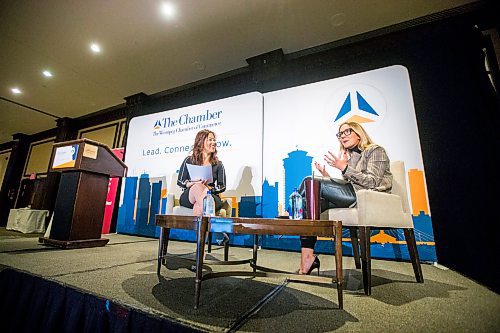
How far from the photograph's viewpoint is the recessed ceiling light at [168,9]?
2951 millimetres

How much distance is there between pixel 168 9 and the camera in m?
3.01

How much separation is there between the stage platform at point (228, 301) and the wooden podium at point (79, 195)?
0.58m

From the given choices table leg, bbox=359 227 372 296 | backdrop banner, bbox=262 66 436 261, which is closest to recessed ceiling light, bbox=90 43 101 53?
backdrop banner, bbox=262 66 436 261

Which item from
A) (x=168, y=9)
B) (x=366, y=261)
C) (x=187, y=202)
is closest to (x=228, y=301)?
(x=366, y=261)

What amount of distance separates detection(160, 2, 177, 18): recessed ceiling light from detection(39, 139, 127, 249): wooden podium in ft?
6.46

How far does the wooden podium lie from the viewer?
228 centimetres

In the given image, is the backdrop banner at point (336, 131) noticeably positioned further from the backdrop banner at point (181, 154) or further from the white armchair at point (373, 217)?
the white armchair at point (373, 217)

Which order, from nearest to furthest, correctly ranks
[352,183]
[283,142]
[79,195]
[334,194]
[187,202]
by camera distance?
[334,194], [352,183], [79,195], [187,202], [283,142]

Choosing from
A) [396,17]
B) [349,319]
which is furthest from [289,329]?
[396,17]

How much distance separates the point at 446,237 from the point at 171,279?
256 cm

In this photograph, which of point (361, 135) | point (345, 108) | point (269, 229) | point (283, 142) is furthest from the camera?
point (283, 142)

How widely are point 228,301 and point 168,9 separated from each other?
3450 mm

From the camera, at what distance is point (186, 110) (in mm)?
4098

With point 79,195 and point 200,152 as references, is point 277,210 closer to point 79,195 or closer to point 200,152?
point 200,152
